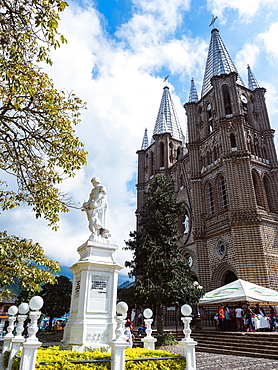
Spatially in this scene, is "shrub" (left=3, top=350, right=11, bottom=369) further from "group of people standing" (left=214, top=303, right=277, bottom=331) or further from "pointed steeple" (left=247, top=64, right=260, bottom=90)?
"pointed steeple" (left=247, top=64, right=260, bottom=90)

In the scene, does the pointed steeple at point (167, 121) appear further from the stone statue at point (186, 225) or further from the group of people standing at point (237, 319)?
the group of people standing at point (237, 319)

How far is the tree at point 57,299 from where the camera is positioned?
82.7 ft

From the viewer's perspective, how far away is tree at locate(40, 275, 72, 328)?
2522 cm

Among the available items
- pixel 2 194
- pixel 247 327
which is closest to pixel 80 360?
pixel 2 194

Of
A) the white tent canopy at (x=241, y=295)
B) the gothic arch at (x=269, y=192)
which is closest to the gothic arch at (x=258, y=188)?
the gothic arch at (x=269, y=192)

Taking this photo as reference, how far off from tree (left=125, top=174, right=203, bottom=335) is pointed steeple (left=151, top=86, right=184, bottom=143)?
1823cm

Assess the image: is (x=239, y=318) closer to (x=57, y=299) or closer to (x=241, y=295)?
(x=241, y=295)

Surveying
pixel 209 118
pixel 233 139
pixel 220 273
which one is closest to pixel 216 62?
pixel 209 118

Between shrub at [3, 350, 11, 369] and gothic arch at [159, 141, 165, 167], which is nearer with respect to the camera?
shrub at [3, 350, 11, 369]

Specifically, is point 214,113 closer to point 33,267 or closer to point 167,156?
point 167,156

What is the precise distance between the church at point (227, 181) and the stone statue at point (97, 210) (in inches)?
527

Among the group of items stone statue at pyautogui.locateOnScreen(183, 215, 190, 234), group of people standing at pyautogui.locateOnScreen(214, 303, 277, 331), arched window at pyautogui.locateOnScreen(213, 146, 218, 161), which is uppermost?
arched window at pyautogui.locateOnScreen(213, 146, 218, 161)

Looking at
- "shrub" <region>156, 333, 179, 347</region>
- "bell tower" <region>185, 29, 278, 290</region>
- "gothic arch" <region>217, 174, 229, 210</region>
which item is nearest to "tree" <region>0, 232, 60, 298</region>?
"shrub" <region>156, 333, 179, 347</region>

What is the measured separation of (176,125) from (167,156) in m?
5.91
